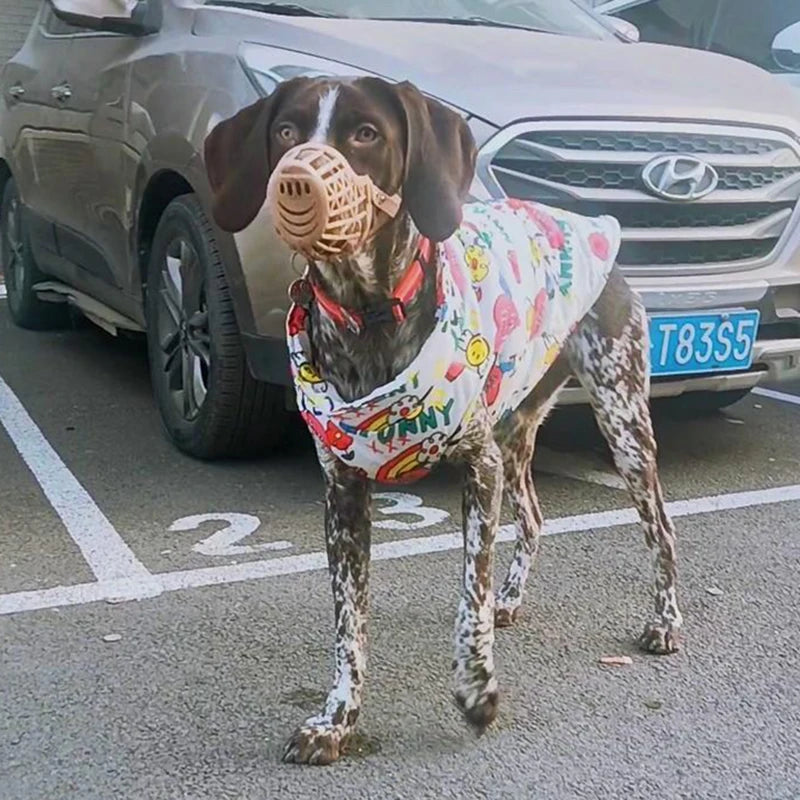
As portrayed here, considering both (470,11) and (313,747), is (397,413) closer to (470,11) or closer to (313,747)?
(313,747)

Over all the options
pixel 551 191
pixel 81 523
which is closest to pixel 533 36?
pixel 551 191

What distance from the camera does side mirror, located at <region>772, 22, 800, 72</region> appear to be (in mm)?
6461

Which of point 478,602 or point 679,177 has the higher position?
point 679,177

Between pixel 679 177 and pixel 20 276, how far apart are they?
4.14m

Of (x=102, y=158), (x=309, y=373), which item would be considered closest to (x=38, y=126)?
(x=102, y=158)

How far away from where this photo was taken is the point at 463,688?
2.75 meters

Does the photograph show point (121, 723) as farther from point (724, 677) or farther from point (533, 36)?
point (533, 36)

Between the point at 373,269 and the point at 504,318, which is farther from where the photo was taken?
the point at 504,318

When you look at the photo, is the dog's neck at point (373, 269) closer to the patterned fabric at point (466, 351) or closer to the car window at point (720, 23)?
the patterned fabric at point (466, 351)

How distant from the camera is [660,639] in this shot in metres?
3.21

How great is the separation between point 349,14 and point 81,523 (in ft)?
6.54

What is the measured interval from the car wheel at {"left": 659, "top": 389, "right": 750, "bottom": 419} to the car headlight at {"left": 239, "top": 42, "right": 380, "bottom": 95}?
216 cm

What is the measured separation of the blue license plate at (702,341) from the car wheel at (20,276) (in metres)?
3.84

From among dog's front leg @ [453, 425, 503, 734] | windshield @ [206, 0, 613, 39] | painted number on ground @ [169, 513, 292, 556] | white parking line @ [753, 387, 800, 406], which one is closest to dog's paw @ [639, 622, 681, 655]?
dog's front leg @ [453, 425, 503, 734]
